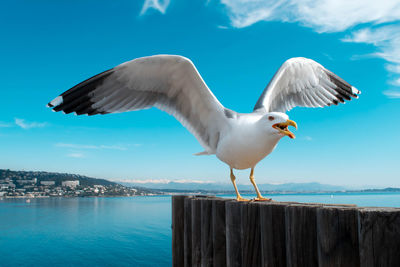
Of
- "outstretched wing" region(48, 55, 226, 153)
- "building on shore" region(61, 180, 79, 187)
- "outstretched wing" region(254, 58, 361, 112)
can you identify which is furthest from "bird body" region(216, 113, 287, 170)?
"building on shore" region(61, 180, 79, 187)

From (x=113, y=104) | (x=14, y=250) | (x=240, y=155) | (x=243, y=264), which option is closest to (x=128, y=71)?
(x=113, y=104)

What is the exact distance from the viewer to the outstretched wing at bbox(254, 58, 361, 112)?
628 cm

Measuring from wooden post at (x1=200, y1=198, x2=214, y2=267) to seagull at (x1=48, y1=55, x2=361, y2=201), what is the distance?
2.10 ft

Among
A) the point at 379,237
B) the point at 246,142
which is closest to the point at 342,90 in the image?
the point at 246,142

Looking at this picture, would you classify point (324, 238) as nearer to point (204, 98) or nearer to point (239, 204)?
point (239, 204)

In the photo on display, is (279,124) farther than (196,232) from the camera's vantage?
No

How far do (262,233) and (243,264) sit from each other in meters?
0.53

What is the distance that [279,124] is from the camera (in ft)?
14.1

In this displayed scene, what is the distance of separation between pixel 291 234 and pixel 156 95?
3672 mm

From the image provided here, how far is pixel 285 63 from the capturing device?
20.2 ft

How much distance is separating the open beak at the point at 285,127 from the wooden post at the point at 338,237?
1.75 metres

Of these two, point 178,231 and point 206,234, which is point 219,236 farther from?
point 178,231

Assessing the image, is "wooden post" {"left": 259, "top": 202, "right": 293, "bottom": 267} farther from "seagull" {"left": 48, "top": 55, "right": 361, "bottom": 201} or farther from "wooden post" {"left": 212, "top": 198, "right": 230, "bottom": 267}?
"seagull" {"left": 48, "top": 55, "right": 361, "bottom": 201}

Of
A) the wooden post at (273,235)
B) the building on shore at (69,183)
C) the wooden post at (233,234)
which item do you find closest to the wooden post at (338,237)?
the wooden post at (273,235)
